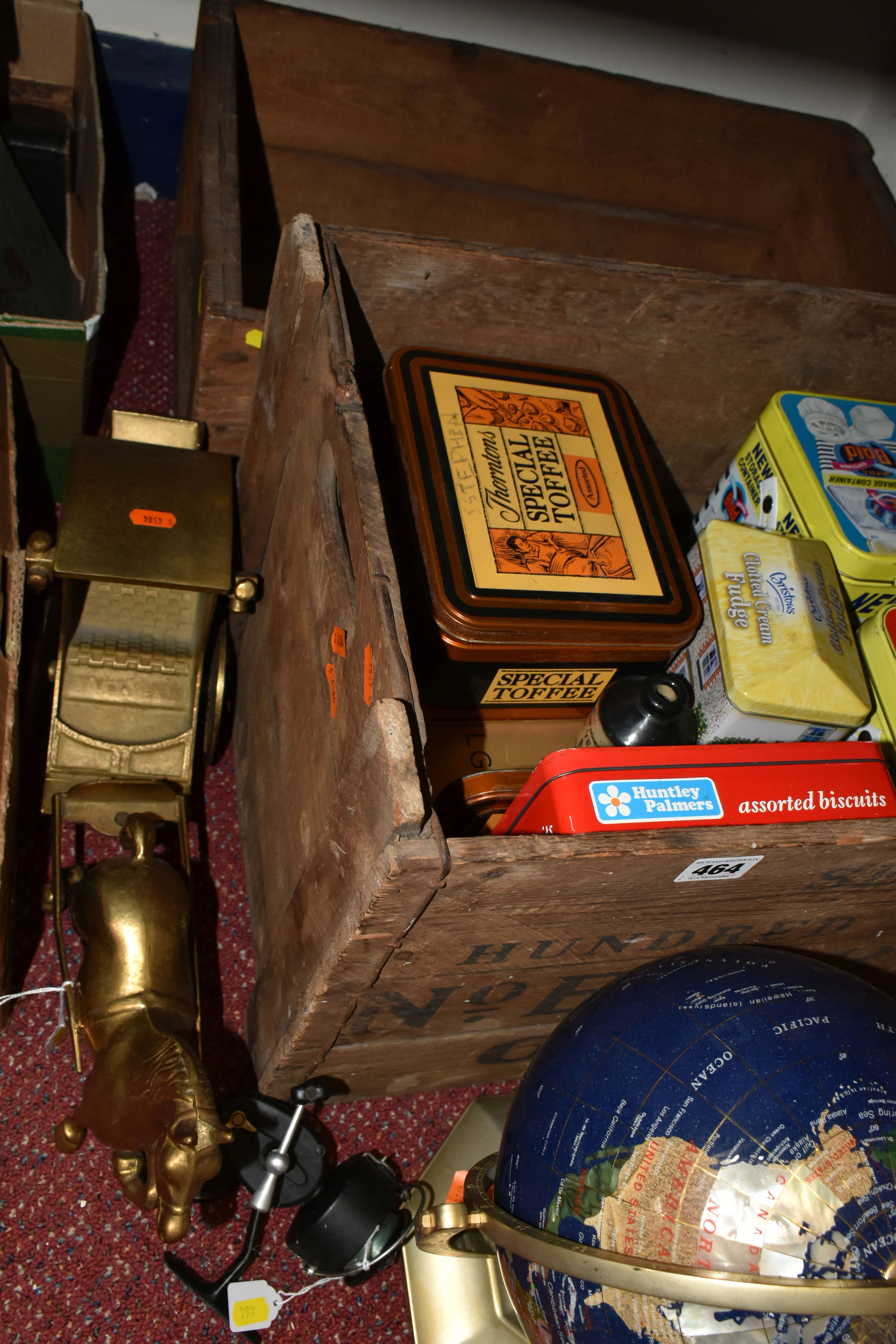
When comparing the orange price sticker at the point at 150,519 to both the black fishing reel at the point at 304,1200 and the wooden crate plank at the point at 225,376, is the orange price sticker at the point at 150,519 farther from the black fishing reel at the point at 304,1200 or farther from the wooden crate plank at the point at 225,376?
the black fishing reel at the point at 304,1200

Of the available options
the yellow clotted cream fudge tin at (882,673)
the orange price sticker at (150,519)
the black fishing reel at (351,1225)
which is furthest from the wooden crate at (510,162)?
the black fishing reel at (351,1225)

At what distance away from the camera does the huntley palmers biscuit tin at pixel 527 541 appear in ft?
3.23

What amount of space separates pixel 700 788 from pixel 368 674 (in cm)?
32

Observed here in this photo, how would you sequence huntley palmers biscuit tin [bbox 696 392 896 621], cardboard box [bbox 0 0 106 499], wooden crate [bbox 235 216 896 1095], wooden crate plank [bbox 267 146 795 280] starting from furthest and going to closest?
wooden crate plank [bbox 267 146 795 280], cardboard box [bbox 0 0 106 499], huntley palmers biscuit tin [bbox 696 392 896 621], wooden crate [bbox 235 216 896 1095]

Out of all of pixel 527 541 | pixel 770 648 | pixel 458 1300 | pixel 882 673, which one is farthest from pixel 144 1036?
pixel 882 673

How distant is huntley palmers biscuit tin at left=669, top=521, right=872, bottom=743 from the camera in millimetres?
996

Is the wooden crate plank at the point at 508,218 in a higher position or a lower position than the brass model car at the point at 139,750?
higher

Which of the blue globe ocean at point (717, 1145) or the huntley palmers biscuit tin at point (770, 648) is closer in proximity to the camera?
the blue globe ocean at point (717, 1145)

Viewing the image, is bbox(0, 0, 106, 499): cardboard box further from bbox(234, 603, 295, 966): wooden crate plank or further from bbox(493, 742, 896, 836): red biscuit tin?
bbox(493, 742, 896, 836): red biscuit tin

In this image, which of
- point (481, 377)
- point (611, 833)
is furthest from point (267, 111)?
point (611, 833)

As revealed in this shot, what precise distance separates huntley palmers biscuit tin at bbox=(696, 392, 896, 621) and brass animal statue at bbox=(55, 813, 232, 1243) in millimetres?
849

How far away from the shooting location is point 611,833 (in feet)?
2.50

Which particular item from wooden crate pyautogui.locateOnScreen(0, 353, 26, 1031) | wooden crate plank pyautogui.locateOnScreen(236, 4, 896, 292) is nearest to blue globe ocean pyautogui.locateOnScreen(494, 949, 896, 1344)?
wooden crate pyautogui.locateOnScreen(0, 353, 26, 1031)

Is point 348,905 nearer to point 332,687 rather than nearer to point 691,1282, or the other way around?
point 332,687
